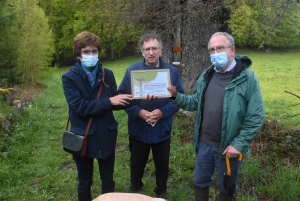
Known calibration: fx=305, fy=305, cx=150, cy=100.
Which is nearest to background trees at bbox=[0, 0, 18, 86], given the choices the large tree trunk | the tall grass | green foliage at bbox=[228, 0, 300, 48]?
the tall grass

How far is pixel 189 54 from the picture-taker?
6715 millimetres

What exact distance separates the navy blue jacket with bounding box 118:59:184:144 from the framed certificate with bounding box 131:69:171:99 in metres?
0.25

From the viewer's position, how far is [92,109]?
3156mm

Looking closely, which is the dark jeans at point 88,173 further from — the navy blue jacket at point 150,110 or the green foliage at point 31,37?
the green foliage at point 31,37

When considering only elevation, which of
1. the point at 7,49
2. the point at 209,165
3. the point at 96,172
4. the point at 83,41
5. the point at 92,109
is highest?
the point at 83,41

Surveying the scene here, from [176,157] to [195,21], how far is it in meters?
2.96

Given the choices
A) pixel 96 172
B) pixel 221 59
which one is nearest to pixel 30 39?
pixel 96 172

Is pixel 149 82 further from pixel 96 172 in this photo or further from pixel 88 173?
pixel 96 172

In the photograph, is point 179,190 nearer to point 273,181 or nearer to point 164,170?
point 164,170

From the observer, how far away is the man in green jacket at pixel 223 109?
2.80 m

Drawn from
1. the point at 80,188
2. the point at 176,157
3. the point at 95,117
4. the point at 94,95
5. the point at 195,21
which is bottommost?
the point at 176,157

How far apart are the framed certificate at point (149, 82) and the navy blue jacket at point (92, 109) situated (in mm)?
309

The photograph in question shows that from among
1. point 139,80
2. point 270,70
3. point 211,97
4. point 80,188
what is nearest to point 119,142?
point 80,188

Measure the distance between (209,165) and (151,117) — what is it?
2.74ft
